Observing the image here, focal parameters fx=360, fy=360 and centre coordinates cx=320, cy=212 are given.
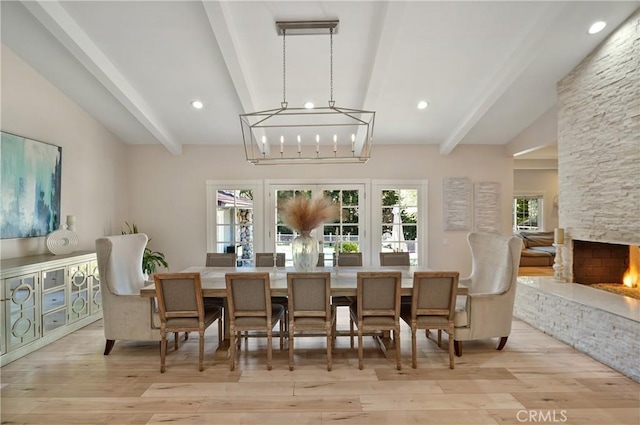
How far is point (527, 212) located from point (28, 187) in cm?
1044

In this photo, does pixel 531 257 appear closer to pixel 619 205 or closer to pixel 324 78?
pixel 619 205

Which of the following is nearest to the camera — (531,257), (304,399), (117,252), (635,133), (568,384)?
(304,399)

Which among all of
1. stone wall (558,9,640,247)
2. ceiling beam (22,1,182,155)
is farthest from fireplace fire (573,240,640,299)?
ceiling beam (22,1,182,155)

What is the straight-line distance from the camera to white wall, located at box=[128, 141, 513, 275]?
6.01 metres

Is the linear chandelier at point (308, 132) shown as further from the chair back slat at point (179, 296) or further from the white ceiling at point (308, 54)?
the chair back slat at point (179, 296)

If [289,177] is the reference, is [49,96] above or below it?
above

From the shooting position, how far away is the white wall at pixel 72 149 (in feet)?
12.5

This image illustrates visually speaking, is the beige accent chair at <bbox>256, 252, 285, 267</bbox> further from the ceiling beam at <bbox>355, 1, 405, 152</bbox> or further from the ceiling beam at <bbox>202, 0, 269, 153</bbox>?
the ceiling beam at <bbox>355, 1, 405, 152</bbox>

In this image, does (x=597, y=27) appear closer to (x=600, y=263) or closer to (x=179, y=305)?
(x=600, y=263)

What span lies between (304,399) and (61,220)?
3889 millimetres

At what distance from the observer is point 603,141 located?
3.74m

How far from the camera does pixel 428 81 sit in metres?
4.32

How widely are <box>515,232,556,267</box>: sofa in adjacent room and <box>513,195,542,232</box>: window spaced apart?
862mm

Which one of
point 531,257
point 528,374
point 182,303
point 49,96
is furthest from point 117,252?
point 531,257
